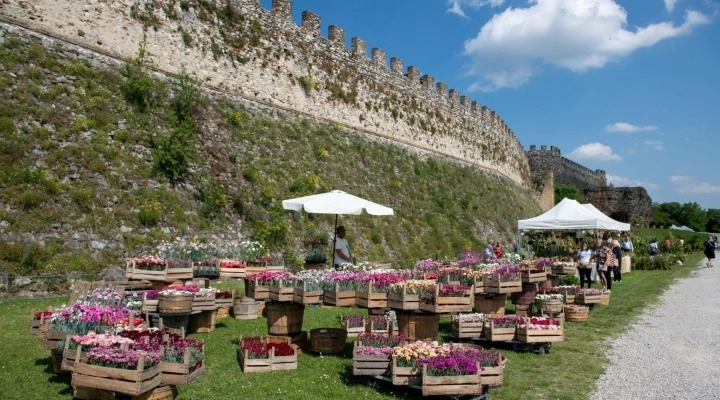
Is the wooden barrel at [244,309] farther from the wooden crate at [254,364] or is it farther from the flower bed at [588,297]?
the flower bed at [588,297]

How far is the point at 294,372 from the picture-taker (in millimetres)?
7504

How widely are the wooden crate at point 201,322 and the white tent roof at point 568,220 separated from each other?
1425 centimetres

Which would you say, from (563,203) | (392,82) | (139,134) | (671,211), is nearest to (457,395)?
(139,134)

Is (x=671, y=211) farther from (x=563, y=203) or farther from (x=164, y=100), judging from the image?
(x=164, y=100)

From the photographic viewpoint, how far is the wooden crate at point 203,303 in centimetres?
916

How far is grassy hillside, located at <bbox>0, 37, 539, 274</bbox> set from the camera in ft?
38.2

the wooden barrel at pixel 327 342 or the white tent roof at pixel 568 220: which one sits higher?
the white tent roof at pixel 568 220

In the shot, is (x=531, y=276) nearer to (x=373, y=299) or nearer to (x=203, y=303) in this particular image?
(x=373, y=299)

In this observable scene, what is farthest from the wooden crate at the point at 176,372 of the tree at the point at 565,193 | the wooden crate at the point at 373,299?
the tree at the point at 565,193

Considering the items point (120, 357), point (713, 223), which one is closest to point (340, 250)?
point (120, 357)

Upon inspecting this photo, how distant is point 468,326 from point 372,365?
3.02 meters

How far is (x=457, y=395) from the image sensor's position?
636 cm

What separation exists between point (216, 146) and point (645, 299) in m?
13.4

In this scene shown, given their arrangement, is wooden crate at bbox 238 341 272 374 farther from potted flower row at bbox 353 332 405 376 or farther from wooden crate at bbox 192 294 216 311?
wooden crate at bbox 192 294 216 311
